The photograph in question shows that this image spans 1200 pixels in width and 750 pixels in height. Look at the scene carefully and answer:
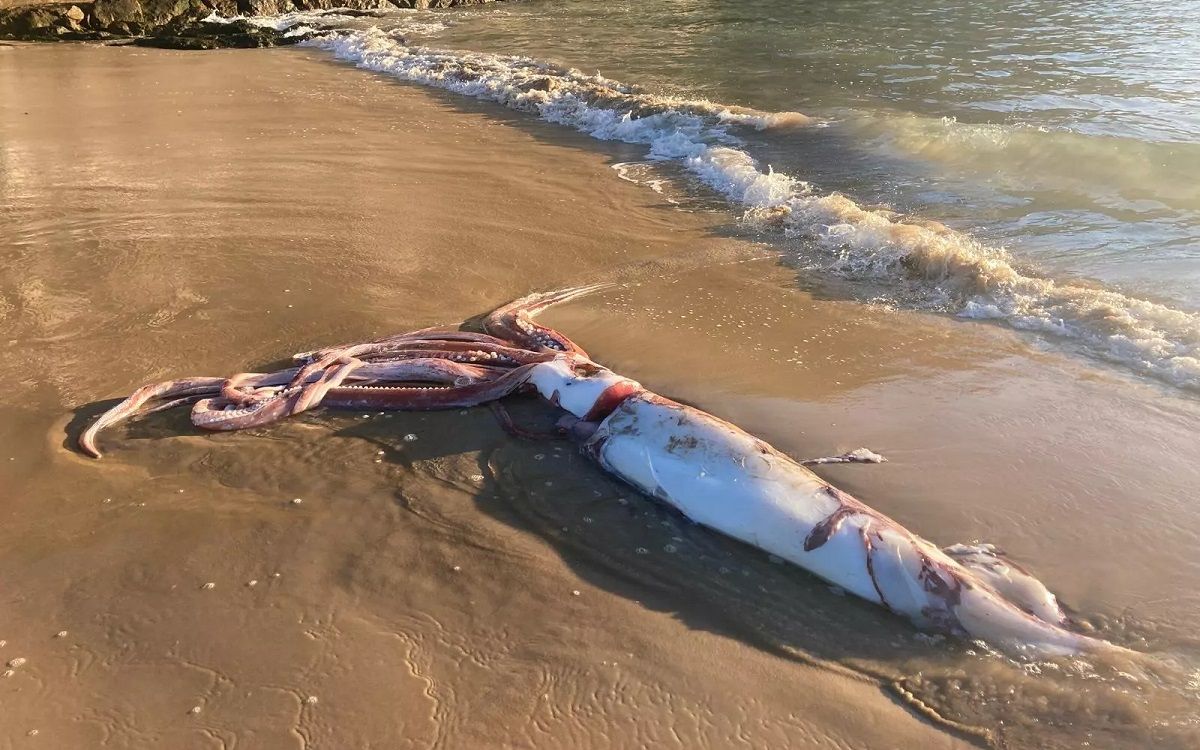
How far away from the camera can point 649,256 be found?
7523 millimetres

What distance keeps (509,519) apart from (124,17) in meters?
25.1

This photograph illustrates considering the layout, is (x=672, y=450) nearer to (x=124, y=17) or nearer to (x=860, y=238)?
(x=860, y=238)

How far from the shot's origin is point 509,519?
4156 millimetres

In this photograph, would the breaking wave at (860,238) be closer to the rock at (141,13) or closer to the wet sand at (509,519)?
the wet sand at (509,519)

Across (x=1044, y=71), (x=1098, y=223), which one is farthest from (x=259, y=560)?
(x=1044, y=71)

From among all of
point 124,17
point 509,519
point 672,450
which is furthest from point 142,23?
point 672,450

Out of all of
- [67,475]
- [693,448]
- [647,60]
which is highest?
[647,60]

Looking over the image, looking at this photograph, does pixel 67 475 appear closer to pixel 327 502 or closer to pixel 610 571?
pixel 327 502

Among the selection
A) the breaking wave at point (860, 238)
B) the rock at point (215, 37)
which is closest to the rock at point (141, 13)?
the rock at point (215, 37)

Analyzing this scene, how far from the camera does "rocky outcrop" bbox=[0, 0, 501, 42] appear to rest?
20969mm

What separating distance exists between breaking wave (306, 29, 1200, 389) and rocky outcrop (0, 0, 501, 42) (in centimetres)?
1176

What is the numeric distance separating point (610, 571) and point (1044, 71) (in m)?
13.7

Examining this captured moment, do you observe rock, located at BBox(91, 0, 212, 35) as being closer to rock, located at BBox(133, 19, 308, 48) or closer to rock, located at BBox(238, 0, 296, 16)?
rock, located at BBox(133, 19, 308, 48)

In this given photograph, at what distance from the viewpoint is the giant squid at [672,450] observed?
3.47m
